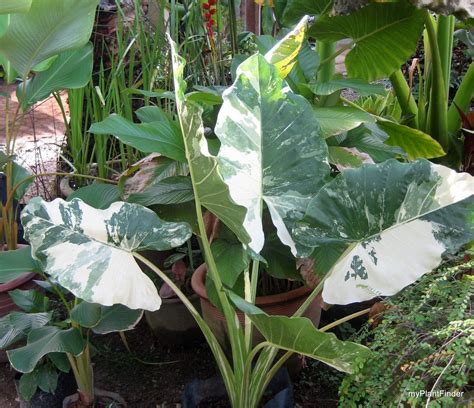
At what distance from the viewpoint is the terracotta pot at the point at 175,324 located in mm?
1725

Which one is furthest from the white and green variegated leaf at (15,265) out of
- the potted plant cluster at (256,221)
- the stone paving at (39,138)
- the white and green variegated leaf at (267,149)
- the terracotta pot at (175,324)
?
the stone paving at (39,138)

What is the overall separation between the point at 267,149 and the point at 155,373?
0.91 meters

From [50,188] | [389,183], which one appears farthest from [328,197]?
[50,188]

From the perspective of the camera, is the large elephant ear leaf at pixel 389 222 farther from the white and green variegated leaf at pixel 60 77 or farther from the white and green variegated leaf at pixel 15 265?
the white and green variegated leaf at pixel 60 77

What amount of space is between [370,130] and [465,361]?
758 millimetres

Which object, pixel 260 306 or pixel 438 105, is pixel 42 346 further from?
pixel 438 105

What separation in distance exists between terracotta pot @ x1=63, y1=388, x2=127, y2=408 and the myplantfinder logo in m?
0.84

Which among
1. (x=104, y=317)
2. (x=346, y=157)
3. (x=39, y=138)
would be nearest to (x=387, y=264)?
(x=346, y=157)

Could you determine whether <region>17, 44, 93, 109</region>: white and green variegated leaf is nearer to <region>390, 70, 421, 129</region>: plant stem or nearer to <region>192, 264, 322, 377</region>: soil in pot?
<region>192, 264, 322, 377</region>: soil in pot

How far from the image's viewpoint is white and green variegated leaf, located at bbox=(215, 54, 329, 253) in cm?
102

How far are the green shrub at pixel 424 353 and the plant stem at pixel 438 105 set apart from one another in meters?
0.93

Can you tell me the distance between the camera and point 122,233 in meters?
1.09

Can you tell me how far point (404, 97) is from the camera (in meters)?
2.00

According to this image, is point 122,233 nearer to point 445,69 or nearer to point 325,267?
point 325,267
